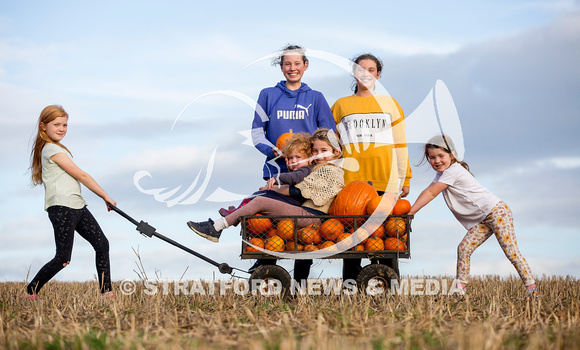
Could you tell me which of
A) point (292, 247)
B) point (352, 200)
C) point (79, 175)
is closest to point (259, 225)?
point (292, 247)

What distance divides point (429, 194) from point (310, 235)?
4.93ft

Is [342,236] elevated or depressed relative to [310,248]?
elevated

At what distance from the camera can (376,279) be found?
20.3 feet

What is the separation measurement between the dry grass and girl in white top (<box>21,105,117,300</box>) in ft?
1.75

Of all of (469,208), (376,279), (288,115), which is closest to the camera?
(376,279)

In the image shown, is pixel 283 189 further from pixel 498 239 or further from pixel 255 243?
pixel 498 239

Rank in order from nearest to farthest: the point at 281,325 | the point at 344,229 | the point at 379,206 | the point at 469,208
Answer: the point at 281,325 → the point at 379,206 → the point at 344,229 → the point at 469,208

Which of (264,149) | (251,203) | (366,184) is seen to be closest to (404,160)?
(366,184)

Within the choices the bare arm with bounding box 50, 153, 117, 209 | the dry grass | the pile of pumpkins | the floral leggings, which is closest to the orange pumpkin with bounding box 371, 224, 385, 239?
the pile of pumpkins

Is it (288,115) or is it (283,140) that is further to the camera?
(288,115)

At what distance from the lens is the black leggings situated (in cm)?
647

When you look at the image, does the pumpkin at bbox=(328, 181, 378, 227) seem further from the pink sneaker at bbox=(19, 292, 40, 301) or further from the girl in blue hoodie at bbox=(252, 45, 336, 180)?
the pink sneaker at bbox=(19, 292, 40, 301)

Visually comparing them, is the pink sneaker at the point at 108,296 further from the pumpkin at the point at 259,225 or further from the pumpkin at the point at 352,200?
the pumpkin at the point at 352,200

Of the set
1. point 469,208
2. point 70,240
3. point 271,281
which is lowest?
point 271,281
